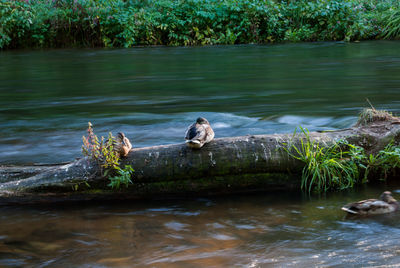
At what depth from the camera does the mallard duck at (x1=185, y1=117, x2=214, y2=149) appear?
13.2ft

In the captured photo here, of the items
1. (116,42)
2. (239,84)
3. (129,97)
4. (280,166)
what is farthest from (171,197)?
(116,42)

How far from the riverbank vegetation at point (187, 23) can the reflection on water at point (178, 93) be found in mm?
2584

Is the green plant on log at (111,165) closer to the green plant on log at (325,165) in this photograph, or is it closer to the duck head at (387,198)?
the green plant on log at (325,165)

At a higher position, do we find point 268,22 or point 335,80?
point 268,22

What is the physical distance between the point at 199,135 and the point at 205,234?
0.93 m

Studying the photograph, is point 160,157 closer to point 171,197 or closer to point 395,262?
point 171,197

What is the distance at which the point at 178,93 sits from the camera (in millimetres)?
10305

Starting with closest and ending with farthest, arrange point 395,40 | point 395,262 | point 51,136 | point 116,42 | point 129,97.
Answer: point 395,262, point 51,136, point 129,97, point 395,40, point 116,42

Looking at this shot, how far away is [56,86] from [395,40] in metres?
14.2

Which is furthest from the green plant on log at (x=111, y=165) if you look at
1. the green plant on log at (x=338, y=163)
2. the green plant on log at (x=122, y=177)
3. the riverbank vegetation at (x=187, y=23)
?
the riverbank vegetation at (x=187, y=23)

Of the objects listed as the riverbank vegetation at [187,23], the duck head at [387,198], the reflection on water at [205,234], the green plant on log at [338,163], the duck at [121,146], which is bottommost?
the reflection on water at [205,234]

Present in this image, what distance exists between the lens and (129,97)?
10062 millimetres

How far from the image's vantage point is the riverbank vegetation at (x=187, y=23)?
2019 cm

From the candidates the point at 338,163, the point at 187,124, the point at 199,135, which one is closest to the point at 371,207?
the point at 338,163
